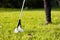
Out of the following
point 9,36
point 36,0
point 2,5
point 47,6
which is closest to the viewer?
point 9,36

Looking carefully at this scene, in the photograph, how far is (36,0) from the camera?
36938 millimetres

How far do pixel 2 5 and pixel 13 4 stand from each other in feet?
5.82

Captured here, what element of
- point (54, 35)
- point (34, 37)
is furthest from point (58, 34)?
point (34, 37)

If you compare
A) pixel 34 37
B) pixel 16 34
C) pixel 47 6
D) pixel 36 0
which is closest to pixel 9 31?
pixel 16 34

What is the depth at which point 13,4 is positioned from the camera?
3438 cm

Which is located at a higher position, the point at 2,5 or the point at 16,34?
the point at 16,34

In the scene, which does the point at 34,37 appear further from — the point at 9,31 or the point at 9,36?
the point at 9,31

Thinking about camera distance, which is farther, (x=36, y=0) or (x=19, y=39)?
(x=36, y=0)

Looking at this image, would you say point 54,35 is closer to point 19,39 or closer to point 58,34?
point 58,34

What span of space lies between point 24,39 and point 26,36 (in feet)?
1.52

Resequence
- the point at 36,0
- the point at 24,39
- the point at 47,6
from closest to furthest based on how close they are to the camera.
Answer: the point at 24,39 < the point at 47,6 < the point at 36,0

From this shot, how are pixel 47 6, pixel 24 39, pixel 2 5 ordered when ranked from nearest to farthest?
pixel 24 39, pixel 47 6, pixel 2 5

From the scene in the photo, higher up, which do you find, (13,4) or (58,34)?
(58,34)

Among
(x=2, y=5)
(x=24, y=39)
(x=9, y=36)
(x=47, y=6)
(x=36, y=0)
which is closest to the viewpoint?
(x=24, y=39)
